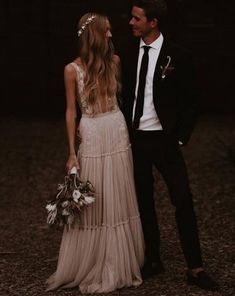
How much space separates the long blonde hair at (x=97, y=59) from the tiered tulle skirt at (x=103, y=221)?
19 centimetres

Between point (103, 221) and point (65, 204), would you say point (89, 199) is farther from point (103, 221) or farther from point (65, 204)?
point (103, 221)

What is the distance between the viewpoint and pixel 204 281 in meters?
5.86

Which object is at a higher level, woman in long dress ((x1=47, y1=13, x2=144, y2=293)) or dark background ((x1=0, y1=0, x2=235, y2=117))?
dark background ((x1=0, y1=0, x2=235, y2=117))

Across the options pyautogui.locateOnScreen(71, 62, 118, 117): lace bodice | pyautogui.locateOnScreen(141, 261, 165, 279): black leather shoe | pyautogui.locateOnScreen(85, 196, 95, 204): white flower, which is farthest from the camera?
pyautogui.locateOnScreen(141, 261, 165, 279): black leather shoe

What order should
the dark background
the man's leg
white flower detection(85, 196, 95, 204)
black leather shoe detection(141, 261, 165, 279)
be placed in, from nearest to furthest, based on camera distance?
white flower detection(85, 196, 95, 204) → the man's leg → black leather shoe detection(141, 261, 165, 279) → the dark background

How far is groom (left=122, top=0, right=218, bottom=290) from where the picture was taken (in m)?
5.82

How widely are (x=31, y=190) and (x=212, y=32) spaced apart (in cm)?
578

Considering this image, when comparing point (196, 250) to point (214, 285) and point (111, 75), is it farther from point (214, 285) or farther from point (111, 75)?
point (111, 75)

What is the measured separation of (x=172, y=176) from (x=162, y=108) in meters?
0.47

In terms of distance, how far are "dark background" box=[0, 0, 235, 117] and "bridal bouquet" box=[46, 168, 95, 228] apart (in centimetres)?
819

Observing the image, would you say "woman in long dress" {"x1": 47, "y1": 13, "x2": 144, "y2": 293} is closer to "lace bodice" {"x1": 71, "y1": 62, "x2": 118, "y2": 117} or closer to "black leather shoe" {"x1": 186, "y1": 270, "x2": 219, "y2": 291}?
"lace bodice" {"x1": 71, "y1": 62, "x2": 118, "y2": 117}

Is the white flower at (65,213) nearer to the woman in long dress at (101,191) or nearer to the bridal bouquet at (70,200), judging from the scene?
the bridal bouquet at (70,200)

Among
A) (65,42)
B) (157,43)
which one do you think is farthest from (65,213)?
(65,42)

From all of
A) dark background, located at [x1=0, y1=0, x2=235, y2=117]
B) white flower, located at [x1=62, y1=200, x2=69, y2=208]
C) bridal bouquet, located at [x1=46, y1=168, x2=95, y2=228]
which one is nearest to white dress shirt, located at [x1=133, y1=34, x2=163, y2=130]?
bridal bouquet, located at [x1=46, y1=168, x2=95, y2=228]
